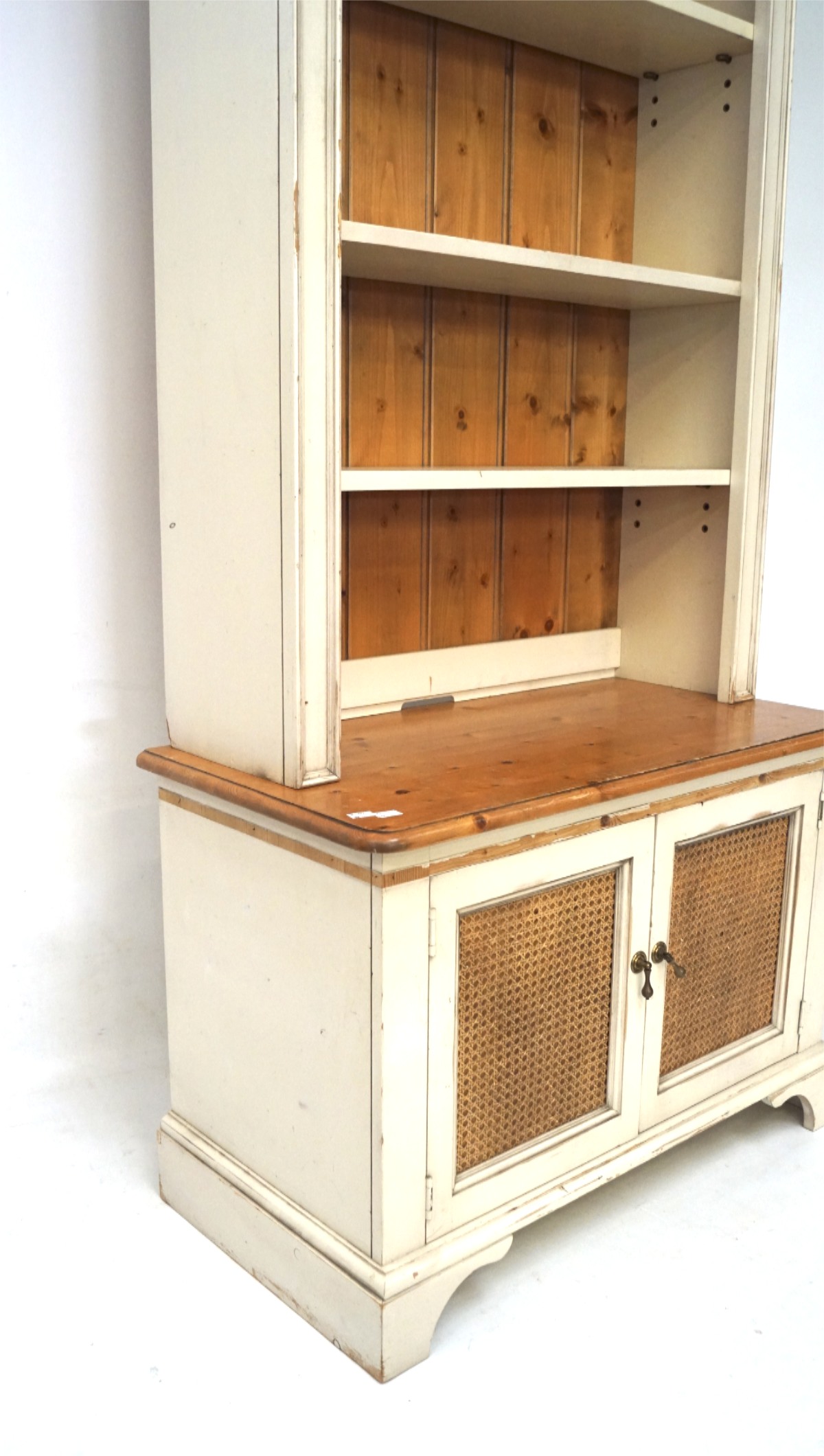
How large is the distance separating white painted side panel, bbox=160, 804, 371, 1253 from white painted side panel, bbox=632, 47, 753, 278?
143cm

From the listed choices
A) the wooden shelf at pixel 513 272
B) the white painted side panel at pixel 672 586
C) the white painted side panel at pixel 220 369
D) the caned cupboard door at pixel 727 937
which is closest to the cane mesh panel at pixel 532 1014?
the caned cupboard door at pixel 727 937

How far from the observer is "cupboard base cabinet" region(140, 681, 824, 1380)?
5.52 feet

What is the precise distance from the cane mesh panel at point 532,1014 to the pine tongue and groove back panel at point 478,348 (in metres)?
0.65

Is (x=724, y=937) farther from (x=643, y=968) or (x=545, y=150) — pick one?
(x=545, y=150)

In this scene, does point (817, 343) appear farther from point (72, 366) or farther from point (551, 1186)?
point (551, 1186)

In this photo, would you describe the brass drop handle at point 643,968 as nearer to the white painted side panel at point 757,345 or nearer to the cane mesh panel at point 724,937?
the cane mesh panel at point 724,937

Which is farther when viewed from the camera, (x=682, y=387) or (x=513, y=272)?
(x=682, y=387)

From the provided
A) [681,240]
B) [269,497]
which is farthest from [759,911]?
[681,240]

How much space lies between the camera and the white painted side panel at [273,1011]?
5.57 ft

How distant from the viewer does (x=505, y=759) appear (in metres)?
1.94

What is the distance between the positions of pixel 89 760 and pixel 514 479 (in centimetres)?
95

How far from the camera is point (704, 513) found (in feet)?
8.04

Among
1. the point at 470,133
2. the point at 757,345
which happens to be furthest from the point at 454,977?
the point at 470,133

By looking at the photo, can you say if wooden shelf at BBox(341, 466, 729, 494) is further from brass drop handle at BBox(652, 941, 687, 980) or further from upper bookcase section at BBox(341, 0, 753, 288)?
brass drop handle at BBox(652, 941, 687, 980)
